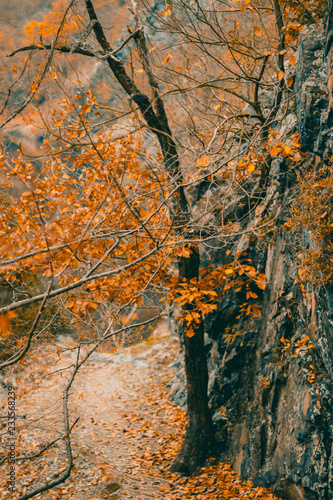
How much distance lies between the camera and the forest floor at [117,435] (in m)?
5.69

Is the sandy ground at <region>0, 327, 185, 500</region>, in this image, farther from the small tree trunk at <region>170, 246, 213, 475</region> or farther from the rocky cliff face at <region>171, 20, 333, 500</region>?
the rocky cliff face at <region>171, 20, 333, 500</region>

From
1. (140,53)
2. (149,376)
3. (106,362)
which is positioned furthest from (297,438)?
(106,362)

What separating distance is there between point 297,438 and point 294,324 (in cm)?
140

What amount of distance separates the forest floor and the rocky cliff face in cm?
60

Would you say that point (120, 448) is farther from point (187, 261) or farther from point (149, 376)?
point (187, 261)

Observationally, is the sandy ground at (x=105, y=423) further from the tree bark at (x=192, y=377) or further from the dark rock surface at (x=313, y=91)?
the dark rock surface at (x=313, y=91)

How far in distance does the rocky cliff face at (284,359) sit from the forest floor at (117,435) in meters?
0.60

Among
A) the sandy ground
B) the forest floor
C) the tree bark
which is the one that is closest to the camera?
the forest floor

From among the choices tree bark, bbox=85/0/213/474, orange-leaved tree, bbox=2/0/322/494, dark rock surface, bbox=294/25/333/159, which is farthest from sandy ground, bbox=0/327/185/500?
dark rock surface, bbox=294/25/333/159

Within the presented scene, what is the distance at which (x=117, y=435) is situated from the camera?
8.02 m

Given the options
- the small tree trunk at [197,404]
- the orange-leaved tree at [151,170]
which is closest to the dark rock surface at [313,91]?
the orange-leaved tree at [151,170]

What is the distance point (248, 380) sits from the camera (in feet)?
20.3

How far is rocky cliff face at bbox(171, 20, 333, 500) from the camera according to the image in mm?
4070

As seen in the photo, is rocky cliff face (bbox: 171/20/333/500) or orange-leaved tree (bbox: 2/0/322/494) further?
orange-leaved tree (bbox: 2/0/322/494)
